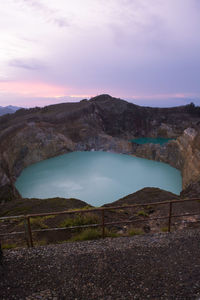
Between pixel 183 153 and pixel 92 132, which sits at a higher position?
pixel 92 132

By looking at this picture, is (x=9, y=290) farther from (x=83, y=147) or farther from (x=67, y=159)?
(x=83, y=147)

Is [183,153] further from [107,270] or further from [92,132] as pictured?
[107,270]

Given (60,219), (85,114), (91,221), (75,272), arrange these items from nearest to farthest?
(75,272) → (91,221) → (60,219) → (85,114)

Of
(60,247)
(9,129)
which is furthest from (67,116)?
(60,247)

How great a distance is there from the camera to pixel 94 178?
3531 centimetres

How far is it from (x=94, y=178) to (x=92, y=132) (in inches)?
1014

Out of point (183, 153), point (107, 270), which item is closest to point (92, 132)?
point (183, 153)

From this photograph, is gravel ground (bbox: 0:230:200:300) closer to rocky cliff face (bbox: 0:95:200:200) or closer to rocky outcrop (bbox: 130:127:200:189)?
rocky cliff face (bbox: 0:95:200:200)

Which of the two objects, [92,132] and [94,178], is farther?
[92,132]

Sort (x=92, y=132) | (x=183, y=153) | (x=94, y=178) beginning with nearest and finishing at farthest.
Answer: (x=94, y=178) < (x=183, y=153) < (x=92, y=132)

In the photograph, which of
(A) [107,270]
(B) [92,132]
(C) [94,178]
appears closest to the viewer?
(A) [107,270]

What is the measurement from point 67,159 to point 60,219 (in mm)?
35696

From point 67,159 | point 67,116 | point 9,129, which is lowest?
point 67,159

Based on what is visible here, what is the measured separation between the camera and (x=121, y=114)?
73.9 metres
